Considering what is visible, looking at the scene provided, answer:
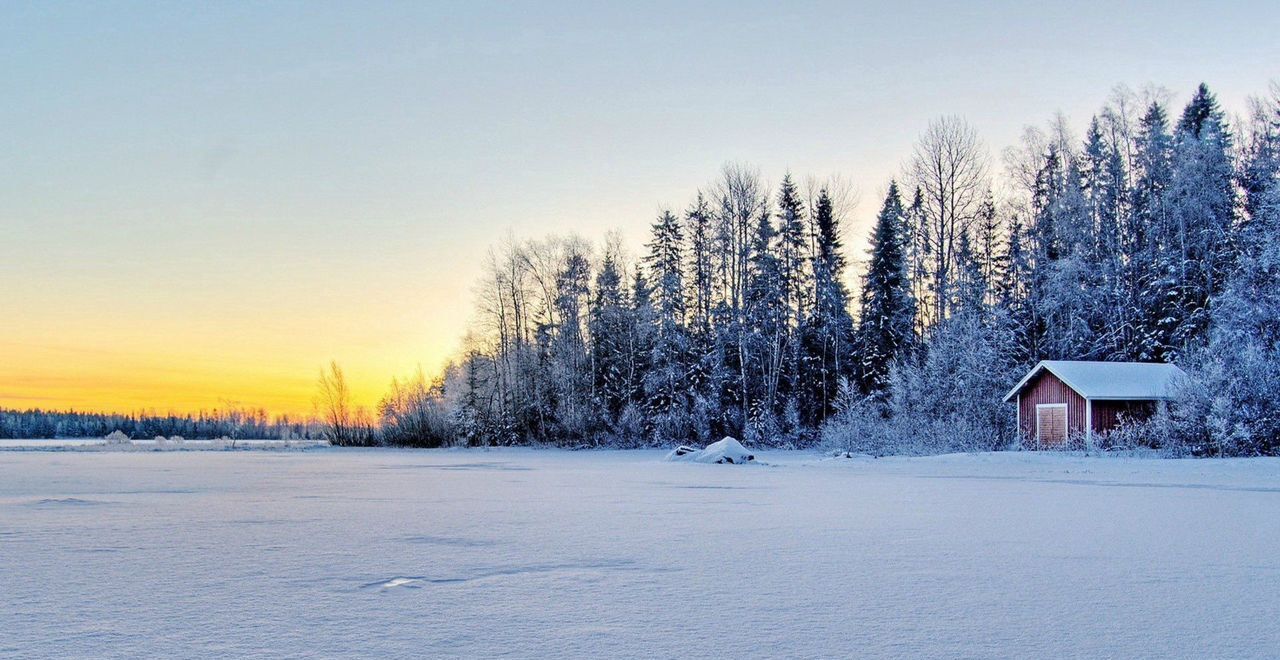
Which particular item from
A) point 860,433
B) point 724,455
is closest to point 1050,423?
point 860,433

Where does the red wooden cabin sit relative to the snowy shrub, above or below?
above

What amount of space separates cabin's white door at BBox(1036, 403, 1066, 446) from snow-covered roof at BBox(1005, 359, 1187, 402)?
1154 mm

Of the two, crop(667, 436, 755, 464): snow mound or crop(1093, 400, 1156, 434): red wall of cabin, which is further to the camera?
crop(1093, 400, 1156, 434): red wall of cabin

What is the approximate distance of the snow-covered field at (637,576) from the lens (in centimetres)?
464

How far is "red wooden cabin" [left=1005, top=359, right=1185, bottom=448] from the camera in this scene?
3192 centimetres

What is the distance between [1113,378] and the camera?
33.3 meters

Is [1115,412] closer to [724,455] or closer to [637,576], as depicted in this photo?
[724,455]

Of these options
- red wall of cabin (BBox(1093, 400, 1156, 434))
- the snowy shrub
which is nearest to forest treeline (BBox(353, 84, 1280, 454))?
the snowy shrub

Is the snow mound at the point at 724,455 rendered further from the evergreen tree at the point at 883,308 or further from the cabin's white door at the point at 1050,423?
the evergreen tree at the point at 883,308

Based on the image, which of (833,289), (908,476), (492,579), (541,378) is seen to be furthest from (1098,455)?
(541,378)

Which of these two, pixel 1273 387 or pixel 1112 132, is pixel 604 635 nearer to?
pixel 1273 387

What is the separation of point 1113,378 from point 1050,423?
107 inches

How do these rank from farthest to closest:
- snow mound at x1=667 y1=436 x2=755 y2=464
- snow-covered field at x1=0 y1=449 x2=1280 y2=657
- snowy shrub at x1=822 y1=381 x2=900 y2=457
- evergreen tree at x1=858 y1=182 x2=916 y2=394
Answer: evergreen tree at x1=858 y1=182 x2=916 y2=394, snowy shrub at x1=822 y1=381 x2=900 y2=457, snow mound at x1=667 y1=436 x2=755 y2=464, snow-covered field at x1=0 y1=449 x2=1280 y2=657

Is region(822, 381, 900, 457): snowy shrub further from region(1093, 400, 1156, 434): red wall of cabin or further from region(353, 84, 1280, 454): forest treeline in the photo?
region(1093, 400, 1156, 434): red wall of cabin
